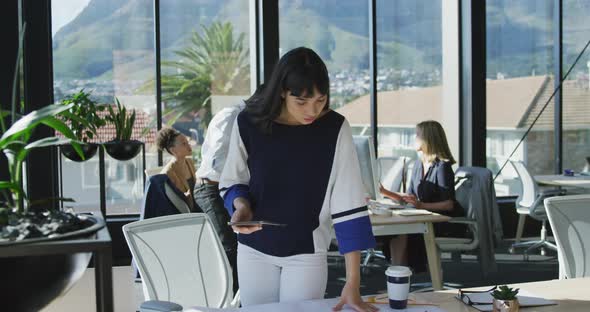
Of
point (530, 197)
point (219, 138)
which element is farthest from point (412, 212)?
point (530, 197)

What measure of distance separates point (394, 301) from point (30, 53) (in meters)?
5.26

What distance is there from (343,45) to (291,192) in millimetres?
5589

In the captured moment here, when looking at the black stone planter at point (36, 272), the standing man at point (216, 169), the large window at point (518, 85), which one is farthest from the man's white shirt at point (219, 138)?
the large window at point (518, 85)

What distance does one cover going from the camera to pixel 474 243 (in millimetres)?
4934

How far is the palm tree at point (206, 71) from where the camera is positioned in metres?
7.02

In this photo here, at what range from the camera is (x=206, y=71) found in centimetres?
712

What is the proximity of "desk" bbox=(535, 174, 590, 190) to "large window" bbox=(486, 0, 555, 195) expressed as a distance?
73cm

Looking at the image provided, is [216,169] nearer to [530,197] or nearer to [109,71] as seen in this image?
[109,71]

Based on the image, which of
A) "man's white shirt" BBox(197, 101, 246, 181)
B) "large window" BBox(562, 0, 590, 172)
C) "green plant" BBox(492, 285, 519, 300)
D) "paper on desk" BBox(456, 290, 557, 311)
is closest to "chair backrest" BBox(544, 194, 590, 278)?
"paper on desk" BBox(456, 290, 557, 311)

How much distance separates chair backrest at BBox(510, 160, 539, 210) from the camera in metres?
6.77

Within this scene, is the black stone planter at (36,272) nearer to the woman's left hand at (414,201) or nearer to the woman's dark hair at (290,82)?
the woman's dark hair at (290,82)

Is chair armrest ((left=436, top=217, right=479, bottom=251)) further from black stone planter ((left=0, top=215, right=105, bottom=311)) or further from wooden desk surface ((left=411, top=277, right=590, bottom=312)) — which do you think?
black stone planter ((left=0, top=215, right=105, bottom=311))

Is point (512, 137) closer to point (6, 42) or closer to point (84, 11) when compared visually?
point (84, 11)

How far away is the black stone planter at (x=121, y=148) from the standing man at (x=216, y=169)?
1477 mm
